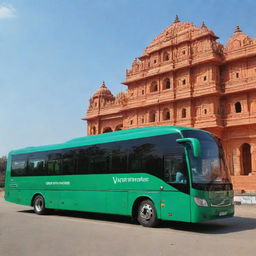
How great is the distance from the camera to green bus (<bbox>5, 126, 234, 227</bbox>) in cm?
801

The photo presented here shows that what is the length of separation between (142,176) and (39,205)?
6047 mm

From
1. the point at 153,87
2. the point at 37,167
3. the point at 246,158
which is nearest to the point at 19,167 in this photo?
the point at 37,167

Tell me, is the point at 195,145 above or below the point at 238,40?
below

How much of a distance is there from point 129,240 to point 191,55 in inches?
1009

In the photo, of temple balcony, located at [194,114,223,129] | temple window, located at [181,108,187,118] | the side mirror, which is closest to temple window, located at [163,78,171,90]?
temple window, located at [181,108,187,118]

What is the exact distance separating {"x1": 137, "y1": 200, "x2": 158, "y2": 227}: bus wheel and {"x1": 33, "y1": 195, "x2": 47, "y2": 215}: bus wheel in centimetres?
537

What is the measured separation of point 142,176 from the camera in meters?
9.06

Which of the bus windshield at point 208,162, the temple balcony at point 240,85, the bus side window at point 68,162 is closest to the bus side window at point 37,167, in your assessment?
the bus side window at point 68,162

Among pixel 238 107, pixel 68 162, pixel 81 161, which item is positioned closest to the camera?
pixel 81 161

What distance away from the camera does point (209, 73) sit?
2788cm

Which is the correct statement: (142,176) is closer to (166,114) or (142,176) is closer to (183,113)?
(183,113)

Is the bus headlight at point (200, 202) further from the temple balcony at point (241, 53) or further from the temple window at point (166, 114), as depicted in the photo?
the temple window at point (166, 114)

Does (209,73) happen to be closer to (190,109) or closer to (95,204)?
(190,109)

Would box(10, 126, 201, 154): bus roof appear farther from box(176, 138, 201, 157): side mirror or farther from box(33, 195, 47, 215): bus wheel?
box(33, 195, 47, 215): bus wheel
